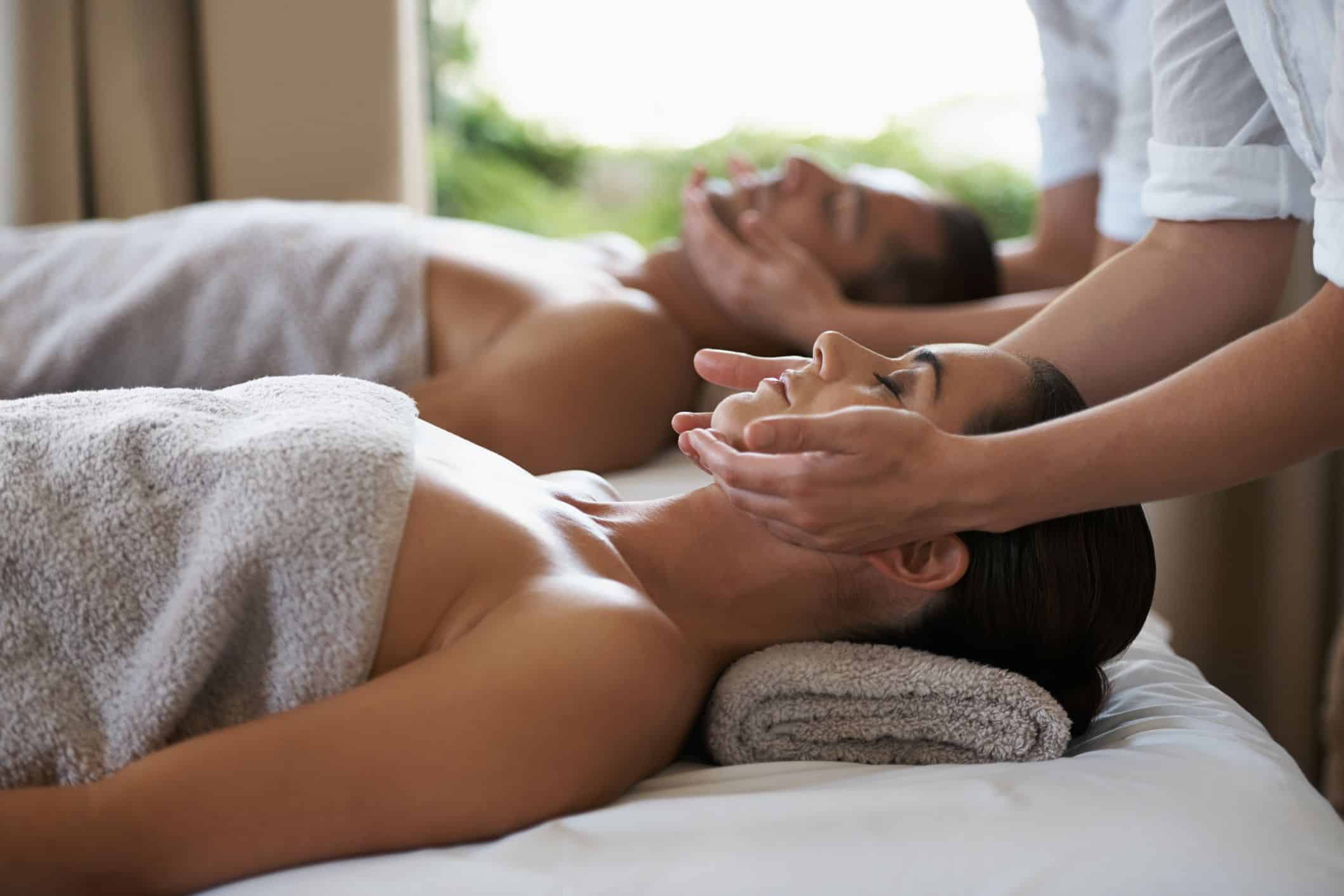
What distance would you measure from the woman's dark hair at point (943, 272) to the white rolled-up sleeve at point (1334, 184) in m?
1.23

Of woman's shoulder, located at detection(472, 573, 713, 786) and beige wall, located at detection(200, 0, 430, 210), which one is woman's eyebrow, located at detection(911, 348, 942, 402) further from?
beige wall, located at detection(200, 0, 430, 210)

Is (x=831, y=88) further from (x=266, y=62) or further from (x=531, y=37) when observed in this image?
(x=266, y=62)

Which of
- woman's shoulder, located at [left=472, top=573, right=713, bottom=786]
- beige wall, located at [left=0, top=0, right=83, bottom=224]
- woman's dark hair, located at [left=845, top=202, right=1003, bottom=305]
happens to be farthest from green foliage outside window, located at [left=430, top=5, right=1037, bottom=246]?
woman's shoulder, located at [left=472, top=573, right=713, bottom=786]

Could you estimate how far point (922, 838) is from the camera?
0.88m

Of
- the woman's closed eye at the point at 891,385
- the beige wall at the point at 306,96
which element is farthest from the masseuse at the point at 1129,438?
the beige wall at the point at 306,96

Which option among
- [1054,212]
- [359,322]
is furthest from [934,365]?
[1054,212]

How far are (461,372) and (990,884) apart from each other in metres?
1.20

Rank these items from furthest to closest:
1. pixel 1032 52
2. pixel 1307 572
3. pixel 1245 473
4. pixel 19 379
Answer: pixel 1032 52, pixel 1307 572, pixel 19 379, pixel 1245 473

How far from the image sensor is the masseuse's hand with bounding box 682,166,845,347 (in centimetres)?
206

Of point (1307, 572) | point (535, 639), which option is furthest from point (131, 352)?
point (1307, 572)

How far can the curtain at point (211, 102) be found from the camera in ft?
8.01

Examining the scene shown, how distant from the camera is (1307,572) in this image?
2.29 meters

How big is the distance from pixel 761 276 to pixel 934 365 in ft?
3.33

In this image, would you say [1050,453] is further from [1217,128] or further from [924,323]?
[924,323]
